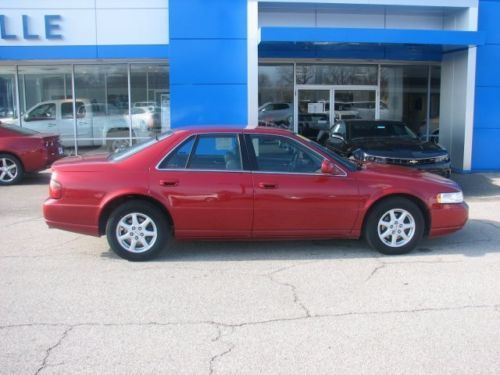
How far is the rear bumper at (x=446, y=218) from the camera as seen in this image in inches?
251

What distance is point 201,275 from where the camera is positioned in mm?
5660

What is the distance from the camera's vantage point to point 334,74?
16516 millimetres

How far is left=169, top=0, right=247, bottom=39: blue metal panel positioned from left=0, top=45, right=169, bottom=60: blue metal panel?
34.2 inches

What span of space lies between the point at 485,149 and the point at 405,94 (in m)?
3.77

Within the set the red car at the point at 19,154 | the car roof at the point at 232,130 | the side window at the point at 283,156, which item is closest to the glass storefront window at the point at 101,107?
the red car at the point at 19,154

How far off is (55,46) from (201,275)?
400 inches

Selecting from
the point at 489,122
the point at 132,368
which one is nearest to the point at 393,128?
the point at 489,122

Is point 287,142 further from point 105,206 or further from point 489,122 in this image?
point 489,122

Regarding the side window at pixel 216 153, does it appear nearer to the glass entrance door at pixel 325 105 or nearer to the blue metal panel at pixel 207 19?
the blue metal panel at pixel 207 19

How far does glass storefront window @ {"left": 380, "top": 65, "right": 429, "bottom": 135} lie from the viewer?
17.0m

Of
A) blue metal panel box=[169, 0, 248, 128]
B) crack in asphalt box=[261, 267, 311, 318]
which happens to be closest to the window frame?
crack in asphalt box=[261, 267, 311, 318]

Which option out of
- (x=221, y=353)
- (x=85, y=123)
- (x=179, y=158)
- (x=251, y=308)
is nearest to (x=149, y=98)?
(x=85, y=123)

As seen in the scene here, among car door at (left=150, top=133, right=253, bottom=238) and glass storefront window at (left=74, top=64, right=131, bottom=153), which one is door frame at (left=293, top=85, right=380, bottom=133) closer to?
glass storefront window at (left=74, top=64, right=131, bottom=153)

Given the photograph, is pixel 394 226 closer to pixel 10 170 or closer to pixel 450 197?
pixel 450 197
